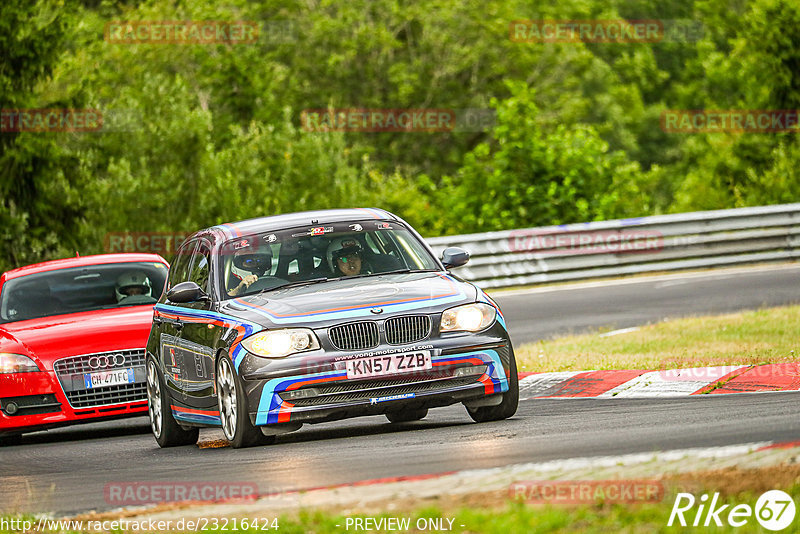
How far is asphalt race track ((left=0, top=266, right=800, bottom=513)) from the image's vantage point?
7.62 metres

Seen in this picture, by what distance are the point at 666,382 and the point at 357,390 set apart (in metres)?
3.23

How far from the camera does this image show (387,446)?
895cm

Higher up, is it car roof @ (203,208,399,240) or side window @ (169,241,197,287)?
car roof @ (203,208,399,240)

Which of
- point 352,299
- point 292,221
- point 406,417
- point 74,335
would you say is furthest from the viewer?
point 74,335

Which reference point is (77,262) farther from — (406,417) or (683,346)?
(683,346)

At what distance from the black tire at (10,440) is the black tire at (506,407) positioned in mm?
4980

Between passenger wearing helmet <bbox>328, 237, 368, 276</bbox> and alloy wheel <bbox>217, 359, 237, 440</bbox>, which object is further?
passenger wearing helmet <bbox>328, 237, 368, 276</bbox>

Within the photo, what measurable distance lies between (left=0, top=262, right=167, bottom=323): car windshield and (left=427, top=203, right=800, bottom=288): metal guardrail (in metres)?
11.3

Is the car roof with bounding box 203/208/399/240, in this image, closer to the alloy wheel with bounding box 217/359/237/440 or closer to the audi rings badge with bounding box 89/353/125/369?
the alloy wheel with bounding box 217/359/237/440

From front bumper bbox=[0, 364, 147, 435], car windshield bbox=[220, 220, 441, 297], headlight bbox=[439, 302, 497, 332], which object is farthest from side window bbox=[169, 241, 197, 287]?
headlight bbox=[439, 302, 497, 332]

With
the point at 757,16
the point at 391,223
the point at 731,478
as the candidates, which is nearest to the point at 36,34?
the point at 391,223

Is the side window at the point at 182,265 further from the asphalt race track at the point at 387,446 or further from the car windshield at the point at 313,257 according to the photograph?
the asphalt race track at the point at 387,446

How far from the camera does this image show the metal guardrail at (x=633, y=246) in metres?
25.4

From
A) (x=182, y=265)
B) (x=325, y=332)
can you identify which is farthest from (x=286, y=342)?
(x=182, y=265)
